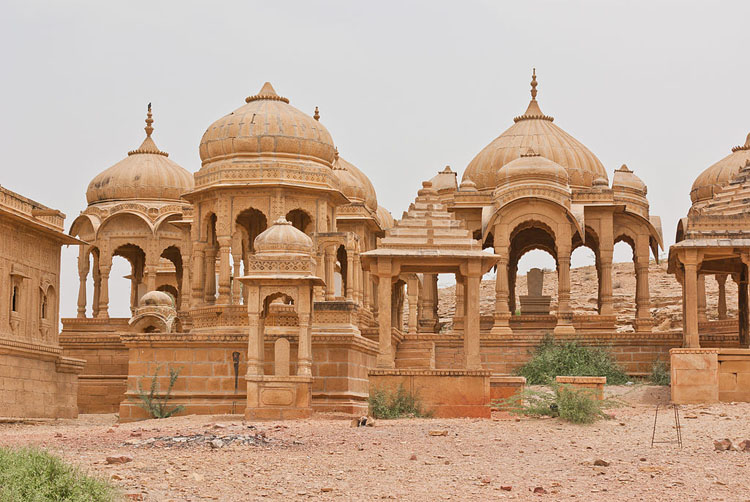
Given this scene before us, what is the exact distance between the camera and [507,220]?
30.3 meters

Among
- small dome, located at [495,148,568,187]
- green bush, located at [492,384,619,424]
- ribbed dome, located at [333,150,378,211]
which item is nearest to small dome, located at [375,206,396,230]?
ribbed dome, located at [333,150,378,211]

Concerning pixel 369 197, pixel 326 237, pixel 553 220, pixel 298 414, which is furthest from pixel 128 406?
pixel 369 197

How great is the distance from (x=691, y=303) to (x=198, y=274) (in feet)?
32.8

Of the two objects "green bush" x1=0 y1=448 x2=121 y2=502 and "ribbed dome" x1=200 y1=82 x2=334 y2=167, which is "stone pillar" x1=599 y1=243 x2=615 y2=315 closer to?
"ribbed dome" x1=200 y1=82 x2=334 y2=167

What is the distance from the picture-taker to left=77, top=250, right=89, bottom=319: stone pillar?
1368 inches

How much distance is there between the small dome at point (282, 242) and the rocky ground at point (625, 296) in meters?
19.5

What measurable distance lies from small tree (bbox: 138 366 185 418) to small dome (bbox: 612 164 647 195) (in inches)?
580

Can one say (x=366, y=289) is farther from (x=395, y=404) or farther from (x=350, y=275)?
(x=395, y=404)

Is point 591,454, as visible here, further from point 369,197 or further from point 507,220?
point 369,197

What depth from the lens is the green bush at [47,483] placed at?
36.4ft

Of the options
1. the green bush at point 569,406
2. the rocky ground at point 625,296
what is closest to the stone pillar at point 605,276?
the rocky ground at point 625,296

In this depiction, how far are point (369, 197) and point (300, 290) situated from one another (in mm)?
15525

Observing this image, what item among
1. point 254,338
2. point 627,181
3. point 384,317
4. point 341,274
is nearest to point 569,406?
point 384,317

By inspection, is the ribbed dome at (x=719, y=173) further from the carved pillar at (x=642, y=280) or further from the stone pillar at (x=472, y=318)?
the stone pillar at (x=472, y=318)
